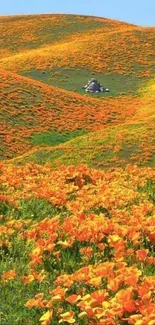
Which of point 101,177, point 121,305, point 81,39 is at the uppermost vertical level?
point 81,39

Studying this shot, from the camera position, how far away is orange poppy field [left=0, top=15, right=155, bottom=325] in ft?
16.4

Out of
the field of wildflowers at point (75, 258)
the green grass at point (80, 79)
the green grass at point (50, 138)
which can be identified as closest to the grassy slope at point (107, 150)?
the green grass at point (50, 138)

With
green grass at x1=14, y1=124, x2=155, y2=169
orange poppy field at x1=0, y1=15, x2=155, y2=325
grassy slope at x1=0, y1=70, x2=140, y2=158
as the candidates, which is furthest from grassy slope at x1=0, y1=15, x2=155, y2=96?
green grass at x1=14, y1=124, x2=155, y2=169

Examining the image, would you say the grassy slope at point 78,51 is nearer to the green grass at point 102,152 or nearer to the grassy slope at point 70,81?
the grassy slope at point 70,81

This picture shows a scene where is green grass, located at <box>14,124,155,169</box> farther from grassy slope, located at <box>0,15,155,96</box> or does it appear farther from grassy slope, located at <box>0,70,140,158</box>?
grassy slope, located at <box>0,15,155,96</box>

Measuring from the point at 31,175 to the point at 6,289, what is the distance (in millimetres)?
7854

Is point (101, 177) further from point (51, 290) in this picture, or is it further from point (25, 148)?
point (25, 148)

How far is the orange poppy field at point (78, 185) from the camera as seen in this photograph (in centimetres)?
499

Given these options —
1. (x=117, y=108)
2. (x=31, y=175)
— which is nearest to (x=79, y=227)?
(x=31, y=175)

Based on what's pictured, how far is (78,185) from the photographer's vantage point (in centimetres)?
1220

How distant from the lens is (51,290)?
210 inches

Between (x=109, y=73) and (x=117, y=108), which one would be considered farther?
(x=109, y=73)

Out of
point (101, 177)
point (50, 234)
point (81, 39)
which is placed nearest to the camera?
point (50, 234)

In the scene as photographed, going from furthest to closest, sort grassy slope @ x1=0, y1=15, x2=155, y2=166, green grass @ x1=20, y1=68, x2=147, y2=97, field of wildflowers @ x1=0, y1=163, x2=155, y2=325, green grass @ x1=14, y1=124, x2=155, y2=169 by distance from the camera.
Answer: green grass @ x1=20, y1=68, x2=147, y2=97 < grassy slope @ x1=0, y1=15, x2=155, y2=166 < green grass @ x1=14, y1=124, x2=155, y2=169 < field of wildflowers @ x1=0, y1=163, x2=155, y2=325
